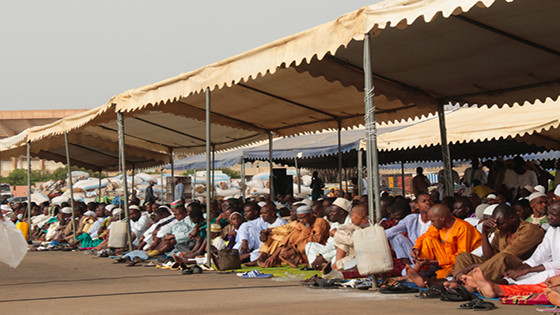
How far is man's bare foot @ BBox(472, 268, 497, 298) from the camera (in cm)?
568

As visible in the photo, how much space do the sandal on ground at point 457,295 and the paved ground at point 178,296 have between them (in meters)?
0.09

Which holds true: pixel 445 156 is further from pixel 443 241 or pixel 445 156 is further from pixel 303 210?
pixel 443 241

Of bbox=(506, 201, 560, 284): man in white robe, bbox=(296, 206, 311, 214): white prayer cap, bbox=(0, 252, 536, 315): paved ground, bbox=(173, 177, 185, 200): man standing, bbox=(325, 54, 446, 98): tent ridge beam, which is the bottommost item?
bbox=(0, 252, 536, 315): paved ground

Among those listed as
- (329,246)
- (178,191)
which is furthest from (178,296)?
(178,191)

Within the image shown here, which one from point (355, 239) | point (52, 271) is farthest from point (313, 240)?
point (52, 271)

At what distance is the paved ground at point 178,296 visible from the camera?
18.2 feet

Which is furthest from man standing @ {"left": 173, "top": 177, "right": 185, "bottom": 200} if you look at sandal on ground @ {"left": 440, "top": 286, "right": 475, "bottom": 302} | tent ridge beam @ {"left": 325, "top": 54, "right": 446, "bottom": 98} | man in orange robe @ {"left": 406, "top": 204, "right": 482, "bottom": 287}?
sandal on ground @ {"left": 440, "top": 286, "right": 475, "bottom": 302}

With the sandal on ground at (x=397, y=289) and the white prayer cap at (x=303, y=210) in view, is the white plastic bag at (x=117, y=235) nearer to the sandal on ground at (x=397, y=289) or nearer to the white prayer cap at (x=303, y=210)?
the white prayer cap at (x=303, y=210)

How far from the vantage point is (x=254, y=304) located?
5949 mm

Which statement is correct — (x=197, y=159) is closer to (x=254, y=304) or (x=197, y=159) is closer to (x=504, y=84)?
(x=504, y=84)

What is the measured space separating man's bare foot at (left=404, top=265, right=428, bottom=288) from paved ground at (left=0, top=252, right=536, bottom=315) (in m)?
0.35

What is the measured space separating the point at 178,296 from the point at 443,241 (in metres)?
2.84

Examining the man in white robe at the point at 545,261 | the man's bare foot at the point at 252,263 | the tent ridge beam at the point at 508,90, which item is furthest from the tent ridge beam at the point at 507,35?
the man's bare foot at the point at 252,263

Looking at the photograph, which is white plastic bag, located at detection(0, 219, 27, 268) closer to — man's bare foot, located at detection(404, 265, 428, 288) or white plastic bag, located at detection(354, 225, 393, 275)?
white plastic bag, located at detection(354, 225, 393, 275)
